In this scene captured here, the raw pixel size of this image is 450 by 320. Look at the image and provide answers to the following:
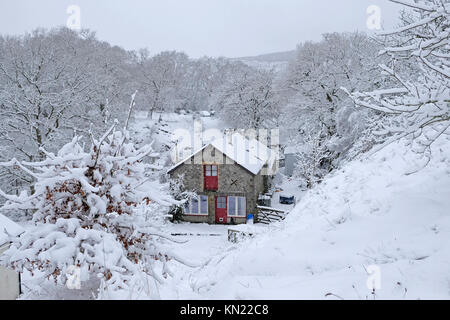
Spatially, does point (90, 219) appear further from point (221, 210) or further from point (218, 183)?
point (221, 210)

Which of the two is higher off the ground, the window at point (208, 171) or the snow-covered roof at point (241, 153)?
the snow-covered roof at point (241, 153)

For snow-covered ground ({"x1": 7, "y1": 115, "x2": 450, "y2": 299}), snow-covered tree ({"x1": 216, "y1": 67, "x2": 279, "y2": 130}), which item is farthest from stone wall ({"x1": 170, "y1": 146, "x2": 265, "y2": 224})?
snow-covered tree ({"x1": 216, "y1": 67, "x2": 279, "y2": 130})

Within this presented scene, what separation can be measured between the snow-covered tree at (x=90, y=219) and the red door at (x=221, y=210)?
17.0 meters

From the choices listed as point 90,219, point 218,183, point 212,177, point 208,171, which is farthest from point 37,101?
point 90,219

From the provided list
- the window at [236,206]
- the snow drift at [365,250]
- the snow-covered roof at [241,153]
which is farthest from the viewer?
the window at [236,206]

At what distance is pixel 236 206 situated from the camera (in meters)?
22.5

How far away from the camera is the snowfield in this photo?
13.2 ft

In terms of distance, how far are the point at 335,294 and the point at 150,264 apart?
9.55 feet

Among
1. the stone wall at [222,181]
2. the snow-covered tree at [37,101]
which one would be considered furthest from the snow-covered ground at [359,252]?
the snow-covered tree at [37,101]

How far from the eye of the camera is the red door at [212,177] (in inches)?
884

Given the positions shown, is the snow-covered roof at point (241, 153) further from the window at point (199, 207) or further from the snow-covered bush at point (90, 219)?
the snow-covered bush at point (90, 219)

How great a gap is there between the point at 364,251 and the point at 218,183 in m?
17.6

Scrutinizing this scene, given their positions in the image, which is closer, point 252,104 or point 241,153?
point 241,153

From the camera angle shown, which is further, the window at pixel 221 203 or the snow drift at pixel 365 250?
the window at pixel 221 203
